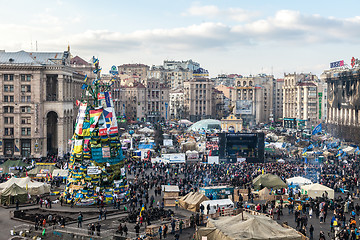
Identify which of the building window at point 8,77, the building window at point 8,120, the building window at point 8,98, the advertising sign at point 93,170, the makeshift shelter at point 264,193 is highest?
the building window at point 8,77

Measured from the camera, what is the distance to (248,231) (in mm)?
23562

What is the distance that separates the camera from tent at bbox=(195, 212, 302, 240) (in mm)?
23438

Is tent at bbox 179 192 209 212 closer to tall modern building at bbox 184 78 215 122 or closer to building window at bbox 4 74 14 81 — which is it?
building window at bbox 4 74 14 81

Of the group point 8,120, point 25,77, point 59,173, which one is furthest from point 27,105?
point 59,173

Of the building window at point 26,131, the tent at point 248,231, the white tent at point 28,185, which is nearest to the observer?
the tent at point 248,231

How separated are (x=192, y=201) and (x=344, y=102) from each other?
81.5 meters

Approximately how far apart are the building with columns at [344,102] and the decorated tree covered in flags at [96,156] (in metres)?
61.7

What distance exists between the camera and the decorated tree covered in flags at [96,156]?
119 feet

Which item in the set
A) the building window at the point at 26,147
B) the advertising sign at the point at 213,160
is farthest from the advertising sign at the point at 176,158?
the building window at the point at 26,147

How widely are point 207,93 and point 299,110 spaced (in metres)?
31.7

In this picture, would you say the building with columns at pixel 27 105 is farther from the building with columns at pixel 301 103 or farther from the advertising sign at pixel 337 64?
the building with columns at pixel 301 103

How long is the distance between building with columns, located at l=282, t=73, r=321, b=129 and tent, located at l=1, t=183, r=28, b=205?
116m

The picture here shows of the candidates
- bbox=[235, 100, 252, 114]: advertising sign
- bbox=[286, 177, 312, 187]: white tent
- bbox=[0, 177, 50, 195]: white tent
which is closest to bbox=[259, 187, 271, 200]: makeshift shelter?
bbox=[286, 177, 312, 187]: white tent

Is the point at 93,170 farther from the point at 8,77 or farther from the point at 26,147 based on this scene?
the point at 8,77
